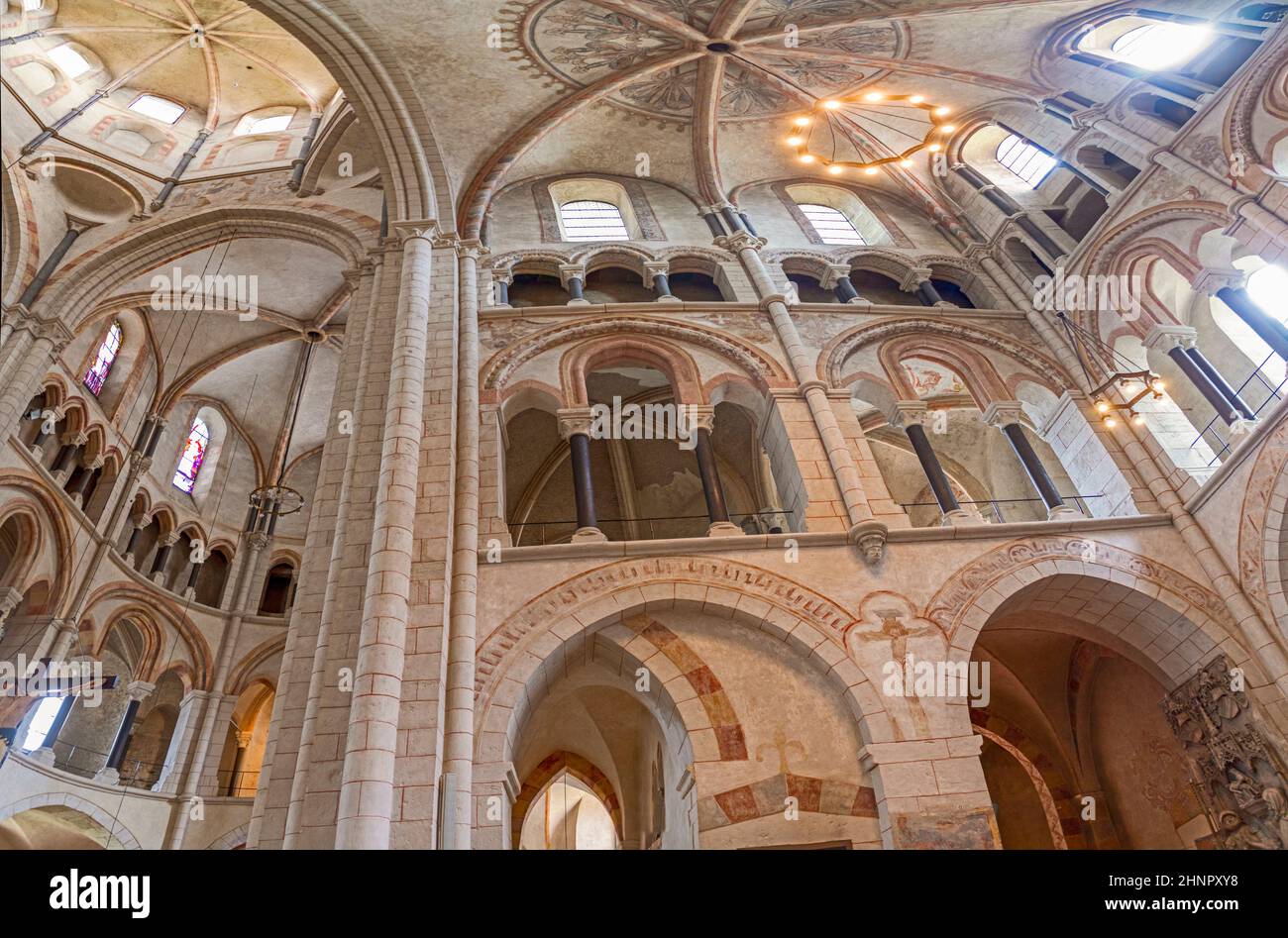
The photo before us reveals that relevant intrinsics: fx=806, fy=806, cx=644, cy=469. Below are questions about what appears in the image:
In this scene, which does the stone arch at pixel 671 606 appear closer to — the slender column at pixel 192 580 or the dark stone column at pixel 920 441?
the dark stone column at pixel 920 441

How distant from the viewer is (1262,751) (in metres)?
8.16

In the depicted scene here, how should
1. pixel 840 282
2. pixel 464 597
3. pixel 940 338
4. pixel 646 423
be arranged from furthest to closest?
pixel 646 423 → pixel 840 282 → pixel 940 338 → pixel 464 597

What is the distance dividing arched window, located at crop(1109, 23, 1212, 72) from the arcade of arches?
105 millimetres

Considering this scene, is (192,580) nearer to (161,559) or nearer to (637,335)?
(161,559)

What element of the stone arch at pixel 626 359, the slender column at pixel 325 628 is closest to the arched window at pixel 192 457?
the slender column at pixel 325 628

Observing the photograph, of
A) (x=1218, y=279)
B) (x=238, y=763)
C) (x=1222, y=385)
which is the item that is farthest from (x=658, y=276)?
(x=238, y=763)

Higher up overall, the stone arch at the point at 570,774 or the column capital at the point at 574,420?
Answer: the column capital at the point at 574,420

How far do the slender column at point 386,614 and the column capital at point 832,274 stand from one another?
23.5 ft

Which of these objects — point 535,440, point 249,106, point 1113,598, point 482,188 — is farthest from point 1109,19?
point 249,106

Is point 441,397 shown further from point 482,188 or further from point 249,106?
point 249,106

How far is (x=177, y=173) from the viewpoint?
16359mm

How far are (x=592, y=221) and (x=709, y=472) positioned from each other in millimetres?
7346

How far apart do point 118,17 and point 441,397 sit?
594 inches

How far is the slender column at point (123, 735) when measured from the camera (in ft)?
48.7
